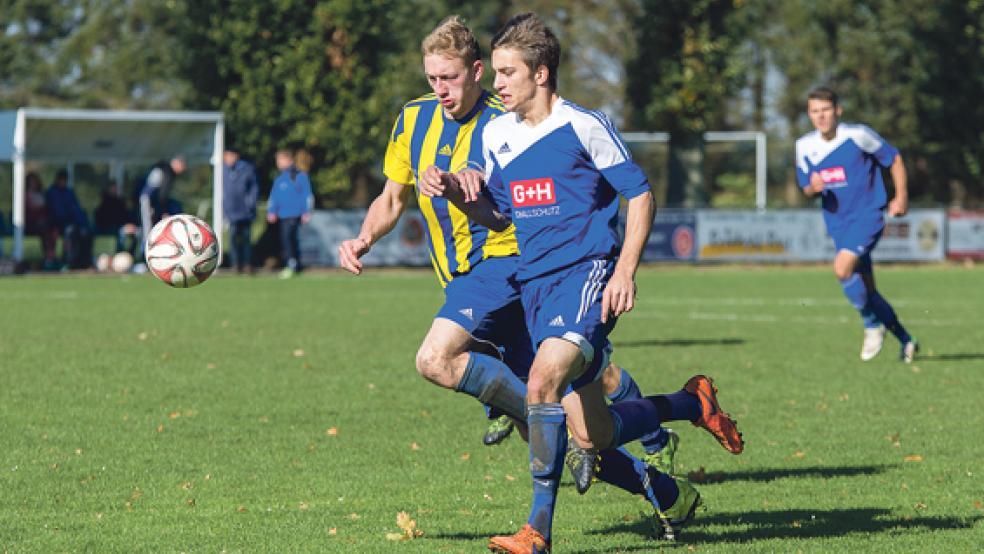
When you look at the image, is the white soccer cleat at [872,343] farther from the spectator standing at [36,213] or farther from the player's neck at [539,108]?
the spectator standing at [36,213]

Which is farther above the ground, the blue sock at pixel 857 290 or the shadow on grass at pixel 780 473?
the blue sock at pixel 857 290

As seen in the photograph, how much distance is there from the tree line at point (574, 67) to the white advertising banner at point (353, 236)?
2.34 m

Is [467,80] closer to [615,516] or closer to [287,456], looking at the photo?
[615,516]

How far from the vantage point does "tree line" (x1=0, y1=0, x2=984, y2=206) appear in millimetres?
32719

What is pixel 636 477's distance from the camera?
243 inches

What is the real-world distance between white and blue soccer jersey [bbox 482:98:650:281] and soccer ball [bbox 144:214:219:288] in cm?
229

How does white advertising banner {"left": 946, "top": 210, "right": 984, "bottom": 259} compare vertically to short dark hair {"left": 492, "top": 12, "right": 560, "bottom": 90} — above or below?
below

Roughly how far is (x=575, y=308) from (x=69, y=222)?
2480 cm

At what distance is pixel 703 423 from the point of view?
6730 mm

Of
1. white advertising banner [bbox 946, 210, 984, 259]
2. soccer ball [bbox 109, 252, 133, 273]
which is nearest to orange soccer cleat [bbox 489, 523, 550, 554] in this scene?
soccer ball [bbox 109, 252, 133, 273]

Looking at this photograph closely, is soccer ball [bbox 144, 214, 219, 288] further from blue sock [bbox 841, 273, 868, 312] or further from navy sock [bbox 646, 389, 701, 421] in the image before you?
blue sock [bbox 841, 273, 868, 312]

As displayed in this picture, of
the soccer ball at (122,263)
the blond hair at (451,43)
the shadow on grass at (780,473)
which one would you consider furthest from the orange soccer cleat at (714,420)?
the soccer ball at (122,263)

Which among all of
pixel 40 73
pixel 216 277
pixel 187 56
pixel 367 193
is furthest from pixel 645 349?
pixel 40 73

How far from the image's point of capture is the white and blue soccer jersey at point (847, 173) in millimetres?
13445
